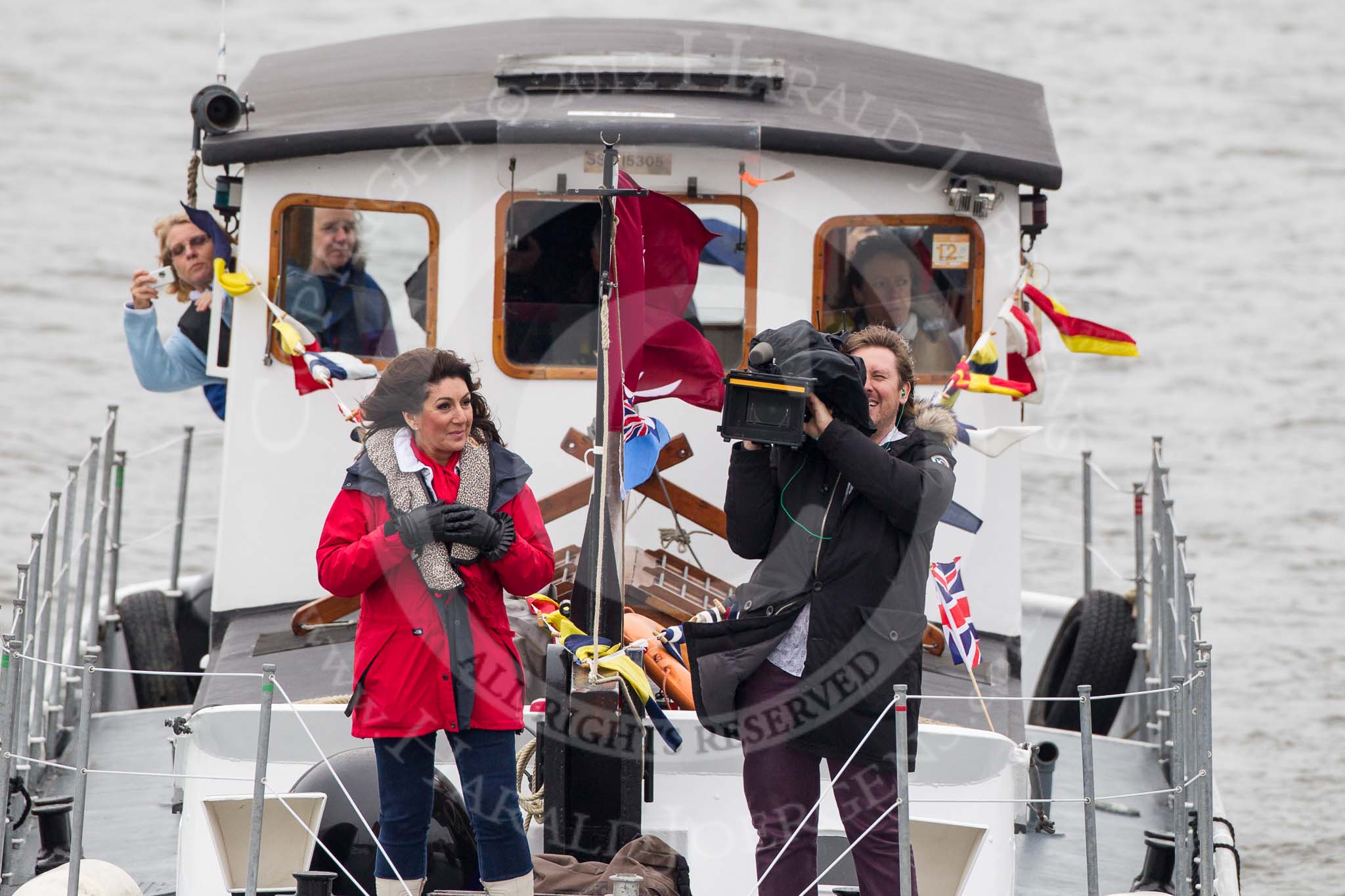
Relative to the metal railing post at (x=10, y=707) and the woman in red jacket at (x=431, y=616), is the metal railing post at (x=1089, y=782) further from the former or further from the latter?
the metal railing post at (x=10, y=707)

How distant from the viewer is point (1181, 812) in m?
5.91

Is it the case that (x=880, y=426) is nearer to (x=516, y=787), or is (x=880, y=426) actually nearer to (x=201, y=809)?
(x=516, y=787)

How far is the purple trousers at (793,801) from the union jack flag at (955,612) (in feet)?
4.80

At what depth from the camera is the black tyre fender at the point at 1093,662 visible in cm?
995

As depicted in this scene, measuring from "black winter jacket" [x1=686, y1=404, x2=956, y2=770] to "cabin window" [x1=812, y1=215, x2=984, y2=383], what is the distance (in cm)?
251

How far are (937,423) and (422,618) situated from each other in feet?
5.08

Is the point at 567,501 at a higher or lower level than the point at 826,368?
lower

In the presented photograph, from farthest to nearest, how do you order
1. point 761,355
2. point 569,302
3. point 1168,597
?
point 1168,597
point 569,302
point 761,355

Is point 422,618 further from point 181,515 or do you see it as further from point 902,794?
point 181,515

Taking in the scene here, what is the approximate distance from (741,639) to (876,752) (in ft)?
1.57

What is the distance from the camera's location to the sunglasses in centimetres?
797

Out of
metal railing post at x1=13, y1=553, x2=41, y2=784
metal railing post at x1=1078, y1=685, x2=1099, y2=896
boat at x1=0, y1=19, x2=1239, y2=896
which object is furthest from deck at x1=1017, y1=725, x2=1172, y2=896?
metal railing post at x1=13, y1=553, x2=41, y2=784

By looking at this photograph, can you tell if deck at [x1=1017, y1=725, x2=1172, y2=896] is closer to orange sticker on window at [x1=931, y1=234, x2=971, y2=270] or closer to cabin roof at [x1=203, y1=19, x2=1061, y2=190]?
orange sticker on window at [x1=931, y1=234, x2=971, y2=270]

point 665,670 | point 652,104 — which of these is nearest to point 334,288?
point 652,104
